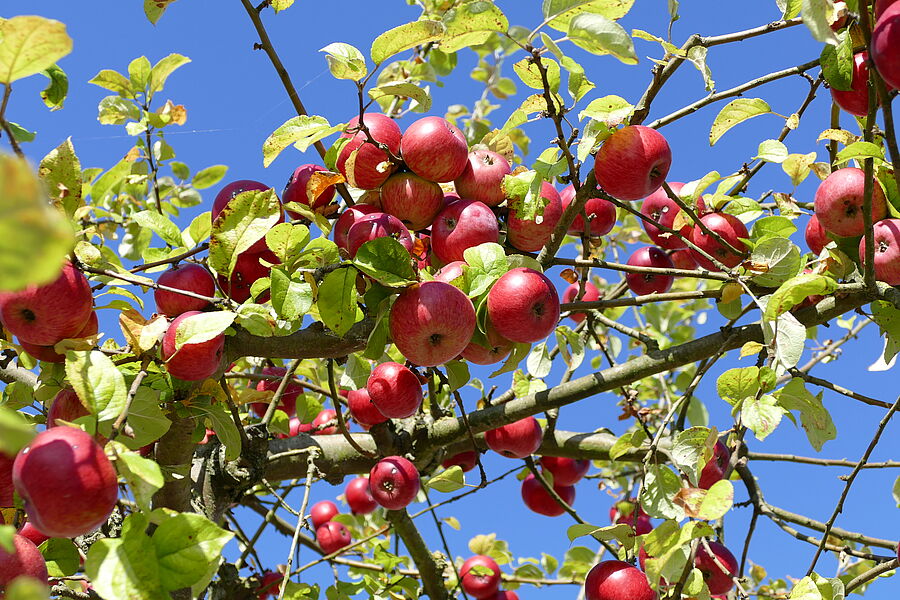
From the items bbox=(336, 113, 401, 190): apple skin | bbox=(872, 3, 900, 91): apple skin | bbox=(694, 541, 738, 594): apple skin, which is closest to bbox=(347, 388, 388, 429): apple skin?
bbox=(336, 113, 401, 190): apple skin

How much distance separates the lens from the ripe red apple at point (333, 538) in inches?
122

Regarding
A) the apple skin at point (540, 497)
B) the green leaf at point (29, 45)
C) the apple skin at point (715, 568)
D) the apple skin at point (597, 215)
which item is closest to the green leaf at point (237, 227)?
the green leaf at point (29, 45)

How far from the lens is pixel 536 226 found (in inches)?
67.9

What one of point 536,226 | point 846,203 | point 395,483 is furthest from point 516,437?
point 846,203

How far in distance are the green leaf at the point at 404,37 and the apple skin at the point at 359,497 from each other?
7.23ft

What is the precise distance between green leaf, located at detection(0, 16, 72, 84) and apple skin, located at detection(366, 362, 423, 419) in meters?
1.08

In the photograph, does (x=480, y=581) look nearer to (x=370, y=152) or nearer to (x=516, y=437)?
(x=516, y=437)

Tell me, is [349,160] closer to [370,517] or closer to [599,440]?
[599,440]

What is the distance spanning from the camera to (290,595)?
197 centimetres

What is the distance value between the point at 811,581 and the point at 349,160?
52.2 inches

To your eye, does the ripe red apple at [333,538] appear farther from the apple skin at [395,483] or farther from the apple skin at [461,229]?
the apple skin at [461,229]

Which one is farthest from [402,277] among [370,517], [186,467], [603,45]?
[370,517]

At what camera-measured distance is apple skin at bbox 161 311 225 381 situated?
133cm

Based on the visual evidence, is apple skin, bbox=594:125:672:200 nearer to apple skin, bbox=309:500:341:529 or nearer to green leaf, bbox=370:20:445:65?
green leaf, bbox=370:20:445:65
